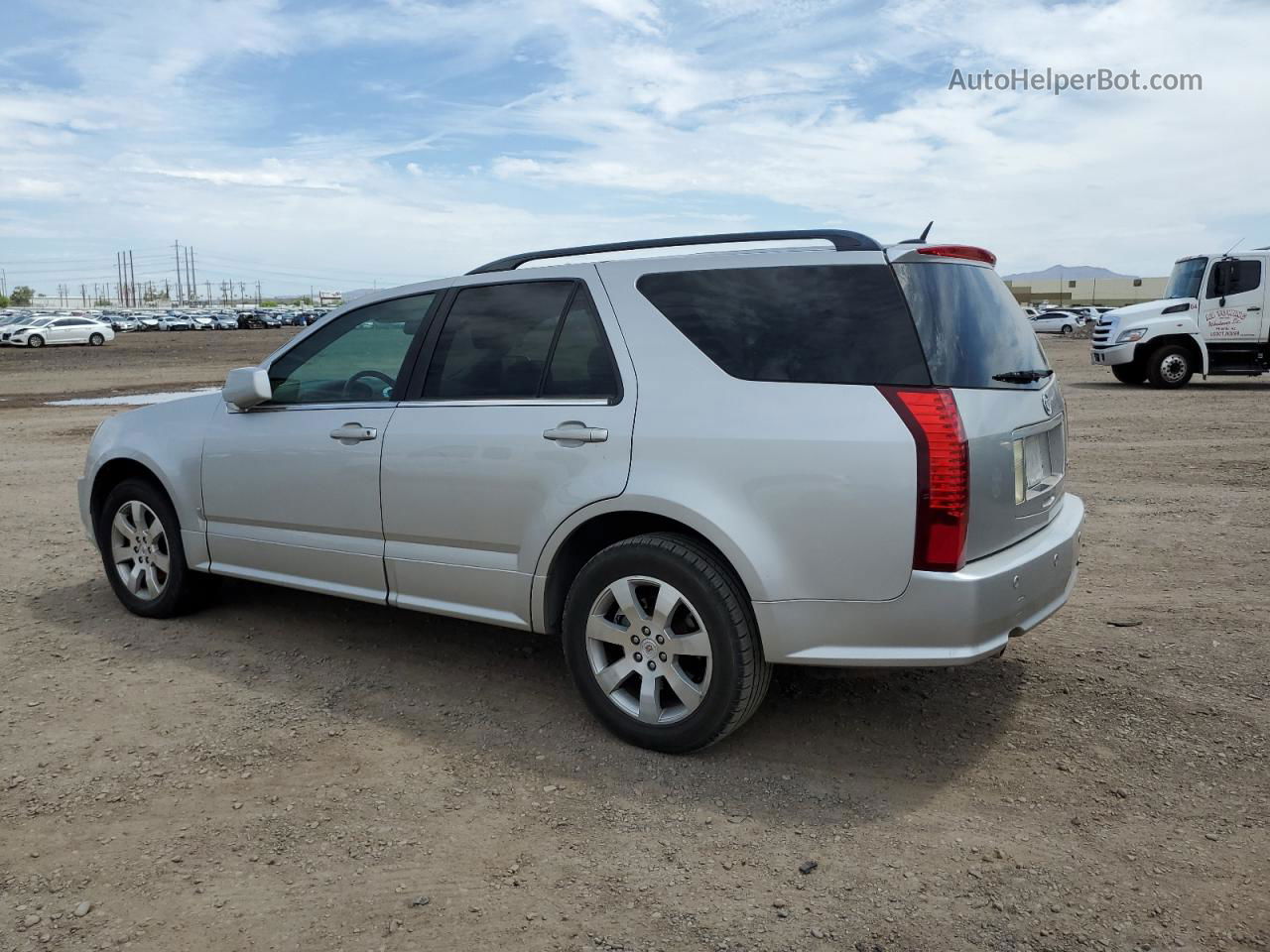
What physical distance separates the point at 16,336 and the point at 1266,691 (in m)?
53.2

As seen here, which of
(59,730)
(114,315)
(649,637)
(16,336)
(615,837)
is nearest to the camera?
(615,837)

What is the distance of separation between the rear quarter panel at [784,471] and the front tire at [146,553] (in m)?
2.85

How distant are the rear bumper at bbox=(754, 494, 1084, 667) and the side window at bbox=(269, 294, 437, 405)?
6.72 ft

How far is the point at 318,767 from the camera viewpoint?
149 inches

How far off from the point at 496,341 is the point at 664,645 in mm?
1456

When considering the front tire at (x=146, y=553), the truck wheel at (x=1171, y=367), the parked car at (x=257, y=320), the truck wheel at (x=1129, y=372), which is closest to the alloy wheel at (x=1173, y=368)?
the truck wheel at (x=1171, y=367)

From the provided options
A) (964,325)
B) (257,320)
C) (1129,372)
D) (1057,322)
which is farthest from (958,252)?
(257,320)

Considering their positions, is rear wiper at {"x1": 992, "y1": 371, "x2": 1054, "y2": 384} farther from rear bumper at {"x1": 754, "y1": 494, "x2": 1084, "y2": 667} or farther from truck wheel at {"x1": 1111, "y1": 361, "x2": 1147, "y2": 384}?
truck wheel at {"x1": 1111, "y1": 361, "x2": 1147, "y2": 384}

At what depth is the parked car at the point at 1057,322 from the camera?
2189 inches

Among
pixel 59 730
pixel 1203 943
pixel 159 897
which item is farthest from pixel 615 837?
pixel 59 730

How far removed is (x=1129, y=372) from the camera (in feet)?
65.5

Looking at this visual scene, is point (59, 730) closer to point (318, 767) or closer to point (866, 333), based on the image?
point (318, 767)

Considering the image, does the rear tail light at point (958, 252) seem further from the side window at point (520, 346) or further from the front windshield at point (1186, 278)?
the front windshield at point (1186, 278)

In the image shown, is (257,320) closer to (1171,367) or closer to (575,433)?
(1171,367)
